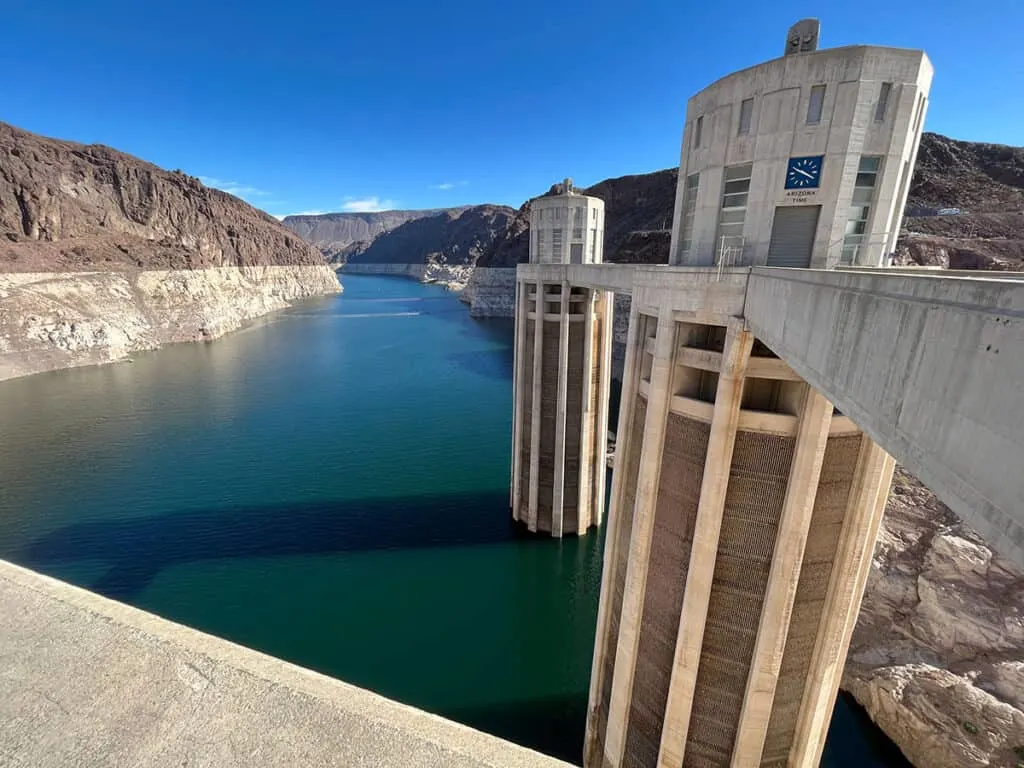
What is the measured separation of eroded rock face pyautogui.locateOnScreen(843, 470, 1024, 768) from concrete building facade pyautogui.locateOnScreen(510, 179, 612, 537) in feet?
41.2

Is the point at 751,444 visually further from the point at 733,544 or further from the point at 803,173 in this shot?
the point at 803,173

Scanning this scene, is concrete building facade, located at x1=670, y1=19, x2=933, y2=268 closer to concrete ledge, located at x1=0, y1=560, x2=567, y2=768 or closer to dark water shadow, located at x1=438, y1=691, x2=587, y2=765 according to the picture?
concrete ledge, located at x1=0, y1=560, x2=567, y2=768

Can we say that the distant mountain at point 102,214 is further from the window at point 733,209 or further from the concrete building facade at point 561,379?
the window at point 733,209

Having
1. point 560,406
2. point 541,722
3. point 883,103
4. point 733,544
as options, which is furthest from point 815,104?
point 541,722

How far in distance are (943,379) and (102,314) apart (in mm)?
86118

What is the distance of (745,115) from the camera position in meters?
8.45

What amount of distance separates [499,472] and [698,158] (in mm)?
25318

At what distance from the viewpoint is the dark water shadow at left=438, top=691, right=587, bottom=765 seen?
583 inches

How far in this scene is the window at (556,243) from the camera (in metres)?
22.4

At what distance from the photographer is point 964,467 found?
257 cm

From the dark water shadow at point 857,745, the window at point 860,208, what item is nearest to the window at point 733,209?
the window at point 860,208

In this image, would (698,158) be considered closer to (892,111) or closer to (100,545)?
(892,111)

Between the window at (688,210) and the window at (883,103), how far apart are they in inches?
116

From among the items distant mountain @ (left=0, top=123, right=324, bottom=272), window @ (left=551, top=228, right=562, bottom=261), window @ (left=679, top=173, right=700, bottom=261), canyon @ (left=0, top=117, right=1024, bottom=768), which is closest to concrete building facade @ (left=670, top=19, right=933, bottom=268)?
window @ (left=679, top=173, right=700, bottom=261)
